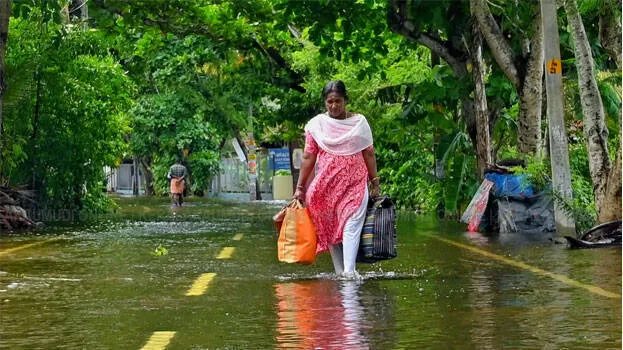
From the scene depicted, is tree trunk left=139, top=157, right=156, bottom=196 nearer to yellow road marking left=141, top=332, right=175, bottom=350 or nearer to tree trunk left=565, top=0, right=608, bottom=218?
tree trunk left=565, top=0, right=608, bottom=218

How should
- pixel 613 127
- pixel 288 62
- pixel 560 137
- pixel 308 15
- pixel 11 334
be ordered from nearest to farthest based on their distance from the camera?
1. pixel 11 334
2. pixel 560 137
3. pixel 613 127
4. pixel 308 15
5. pixel 288 62

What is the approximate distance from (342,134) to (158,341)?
5.11 m

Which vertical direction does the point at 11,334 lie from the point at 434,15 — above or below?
below

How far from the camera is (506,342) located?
8734 millimetres

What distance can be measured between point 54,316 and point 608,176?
1000 centimetres

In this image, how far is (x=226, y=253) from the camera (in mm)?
18172

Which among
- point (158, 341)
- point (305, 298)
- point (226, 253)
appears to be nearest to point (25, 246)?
point (226, 253)

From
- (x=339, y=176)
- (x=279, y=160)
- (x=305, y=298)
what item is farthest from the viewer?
(x=279, y=160)

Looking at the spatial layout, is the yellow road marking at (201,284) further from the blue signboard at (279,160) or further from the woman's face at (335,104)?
the blue signboard at (279,160)

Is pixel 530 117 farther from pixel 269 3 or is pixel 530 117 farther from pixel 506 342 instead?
pixel 506 342

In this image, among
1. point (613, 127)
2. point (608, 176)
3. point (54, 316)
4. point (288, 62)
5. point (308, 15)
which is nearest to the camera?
point (54, 316)

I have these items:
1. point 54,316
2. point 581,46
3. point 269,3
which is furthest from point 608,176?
point 269,3

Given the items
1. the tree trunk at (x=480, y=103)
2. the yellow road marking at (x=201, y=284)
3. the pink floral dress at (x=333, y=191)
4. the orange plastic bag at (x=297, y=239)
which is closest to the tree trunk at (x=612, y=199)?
the pink floral dress at (x=333, y=191)

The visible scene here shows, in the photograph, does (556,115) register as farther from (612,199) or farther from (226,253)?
(226,253)
